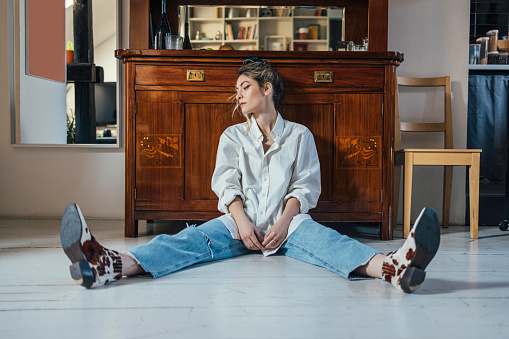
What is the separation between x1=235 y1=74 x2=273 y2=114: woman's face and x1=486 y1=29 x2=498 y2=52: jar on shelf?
65.5 inches

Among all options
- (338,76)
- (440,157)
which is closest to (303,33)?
(338,76)

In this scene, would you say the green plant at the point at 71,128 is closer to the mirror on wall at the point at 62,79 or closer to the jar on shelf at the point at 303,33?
the mirror on wall at the point at 62,79

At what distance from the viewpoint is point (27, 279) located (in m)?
1.55

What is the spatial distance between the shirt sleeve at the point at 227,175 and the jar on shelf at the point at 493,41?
1900mm

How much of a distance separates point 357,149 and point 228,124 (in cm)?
66

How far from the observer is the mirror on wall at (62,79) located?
9.93 ft

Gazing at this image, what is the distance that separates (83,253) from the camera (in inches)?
51.5

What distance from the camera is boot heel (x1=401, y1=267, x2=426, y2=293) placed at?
130cm

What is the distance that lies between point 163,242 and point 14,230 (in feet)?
4.67

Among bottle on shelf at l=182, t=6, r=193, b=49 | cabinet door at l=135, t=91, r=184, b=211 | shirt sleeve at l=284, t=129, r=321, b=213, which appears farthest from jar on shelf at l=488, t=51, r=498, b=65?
cabinet door at l=135, t=91, r=184, b=211

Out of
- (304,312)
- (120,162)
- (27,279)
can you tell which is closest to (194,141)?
(120,162)

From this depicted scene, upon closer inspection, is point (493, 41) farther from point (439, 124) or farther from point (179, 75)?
point (179, 75)

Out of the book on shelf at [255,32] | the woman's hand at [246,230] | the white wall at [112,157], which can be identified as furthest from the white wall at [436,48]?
the woman's hand at [246,230]

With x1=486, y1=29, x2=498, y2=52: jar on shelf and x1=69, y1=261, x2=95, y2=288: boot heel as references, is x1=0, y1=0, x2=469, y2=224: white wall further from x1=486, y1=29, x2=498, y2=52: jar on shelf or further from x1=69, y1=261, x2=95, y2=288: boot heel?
x1=69, y1=261, x2=95, y2=288: boot heel
